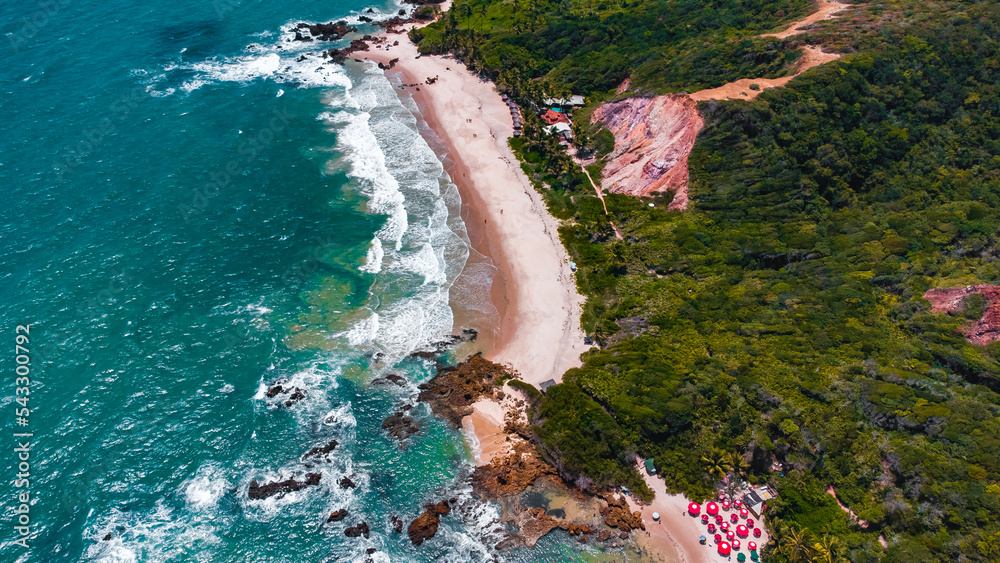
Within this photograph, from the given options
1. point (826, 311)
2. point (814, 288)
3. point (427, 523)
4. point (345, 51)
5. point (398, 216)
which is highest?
point (345, 51)

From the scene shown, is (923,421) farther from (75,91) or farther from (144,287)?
(75,91)

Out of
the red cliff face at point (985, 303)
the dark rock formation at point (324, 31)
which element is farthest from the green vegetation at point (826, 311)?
the dark rock formation at point (324, 31)

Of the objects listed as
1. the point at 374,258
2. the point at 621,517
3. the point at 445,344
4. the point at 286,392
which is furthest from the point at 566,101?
the point at 621,517

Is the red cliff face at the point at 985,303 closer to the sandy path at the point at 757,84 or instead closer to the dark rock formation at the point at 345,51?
the sandy path at the point at 757,84

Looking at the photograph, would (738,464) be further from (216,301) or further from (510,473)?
(216,301)

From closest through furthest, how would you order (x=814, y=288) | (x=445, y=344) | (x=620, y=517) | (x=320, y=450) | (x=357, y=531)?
(x=357, y=531), (x=620, y=517), (x=320, y=450), (x=445, y=344), (x=814, y=288)

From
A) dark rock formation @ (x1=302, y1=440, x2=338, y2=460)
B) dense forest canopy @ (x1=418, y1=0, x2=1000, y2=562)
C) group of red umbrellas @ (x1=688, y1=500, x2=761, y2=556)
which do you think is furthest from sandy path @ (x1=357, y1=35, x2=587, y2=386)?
dark rock formation @ (x1=302, y1=440, x2=338, y2=460)
